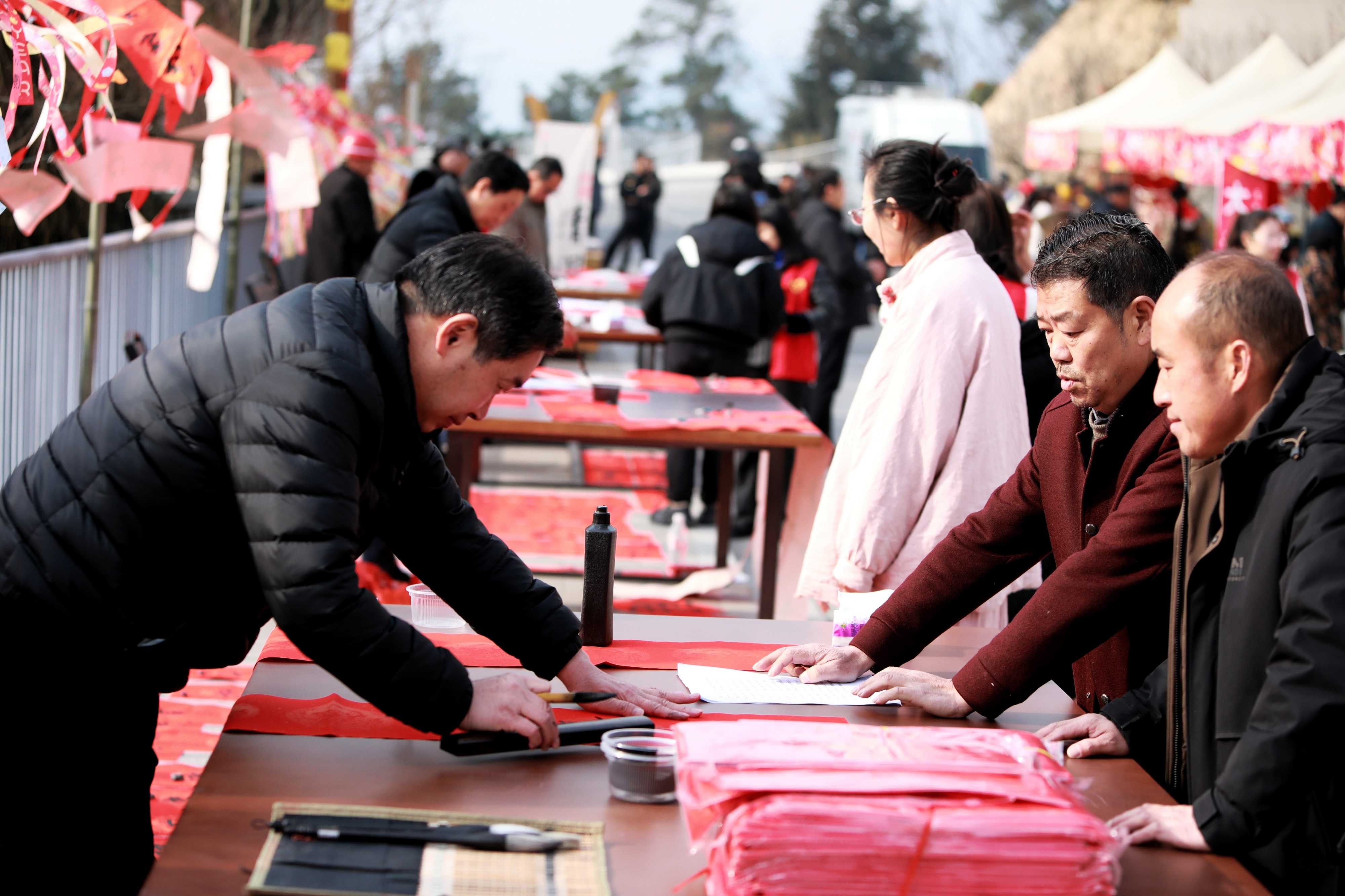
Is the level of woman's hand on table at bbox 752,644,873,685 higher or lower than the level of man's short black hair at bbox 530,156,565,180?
lower

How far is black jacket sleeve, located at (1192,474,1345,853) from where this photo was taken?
56.6 inches

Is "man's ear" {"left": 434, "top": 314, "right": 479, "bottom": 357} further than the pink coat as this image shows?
No

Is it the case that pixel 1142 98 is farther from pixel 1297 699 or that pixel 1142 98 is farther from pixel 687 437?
pixel 1297 699

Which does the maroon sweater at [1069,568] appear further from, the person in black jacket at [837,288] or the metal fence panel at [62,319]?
the person in black jacket at [837,288]

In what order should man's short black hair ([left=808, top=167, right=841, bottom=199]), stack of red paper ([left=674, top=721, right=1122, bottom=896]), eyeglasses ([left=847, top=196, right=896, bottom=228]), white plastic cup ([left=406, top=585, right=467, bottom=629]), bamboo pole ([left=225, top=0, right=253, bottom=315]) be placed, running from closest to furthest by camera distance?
1. stack of red paper ([left=674, top=721, right=1122, bottom=896])
2. white plastic cup ([left=406, top=585, right=467, bottom=629])
3. eyeglasses ([left=847, top=196, right=896, bottom=228])
4. bamboo pole ([left=225, top=0, right=253, bottom=315])
5. man's short black hair ([left=808, top=167, right=841, bottom=199])

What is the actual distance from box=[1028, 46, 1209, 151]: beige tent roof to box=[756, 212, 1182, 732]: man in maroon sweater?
1347cm

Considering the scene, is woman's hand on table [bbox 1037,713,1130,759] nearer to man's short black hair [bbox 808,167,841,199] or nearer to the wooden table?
the wooden table

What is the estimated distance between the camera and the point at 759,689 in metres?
2.11

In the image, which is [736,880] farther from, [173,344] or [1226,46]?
[1226,46]

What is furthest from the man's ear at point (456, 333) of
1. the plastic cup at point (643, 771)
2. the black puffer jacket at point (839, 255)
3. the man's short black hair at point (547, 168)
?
the man's short black hair at point (547, 168)

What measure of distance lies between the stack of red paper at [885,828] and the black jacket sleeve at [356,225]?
5.96 meters

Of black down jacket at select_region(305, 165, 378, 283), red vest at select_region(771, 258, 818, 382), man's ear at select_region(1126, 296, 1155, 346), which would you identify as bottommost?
red vest at select_region(771, 258, 818, 382)

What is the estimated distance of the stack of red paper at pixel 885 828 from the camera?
1320mm

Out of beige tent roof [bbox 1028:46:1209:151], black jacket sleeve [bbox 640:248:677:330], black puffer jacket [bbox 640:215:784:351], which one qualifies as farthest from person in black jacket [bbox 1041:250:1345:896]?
beige tent roof [bbox 1028:46:1209:151]
